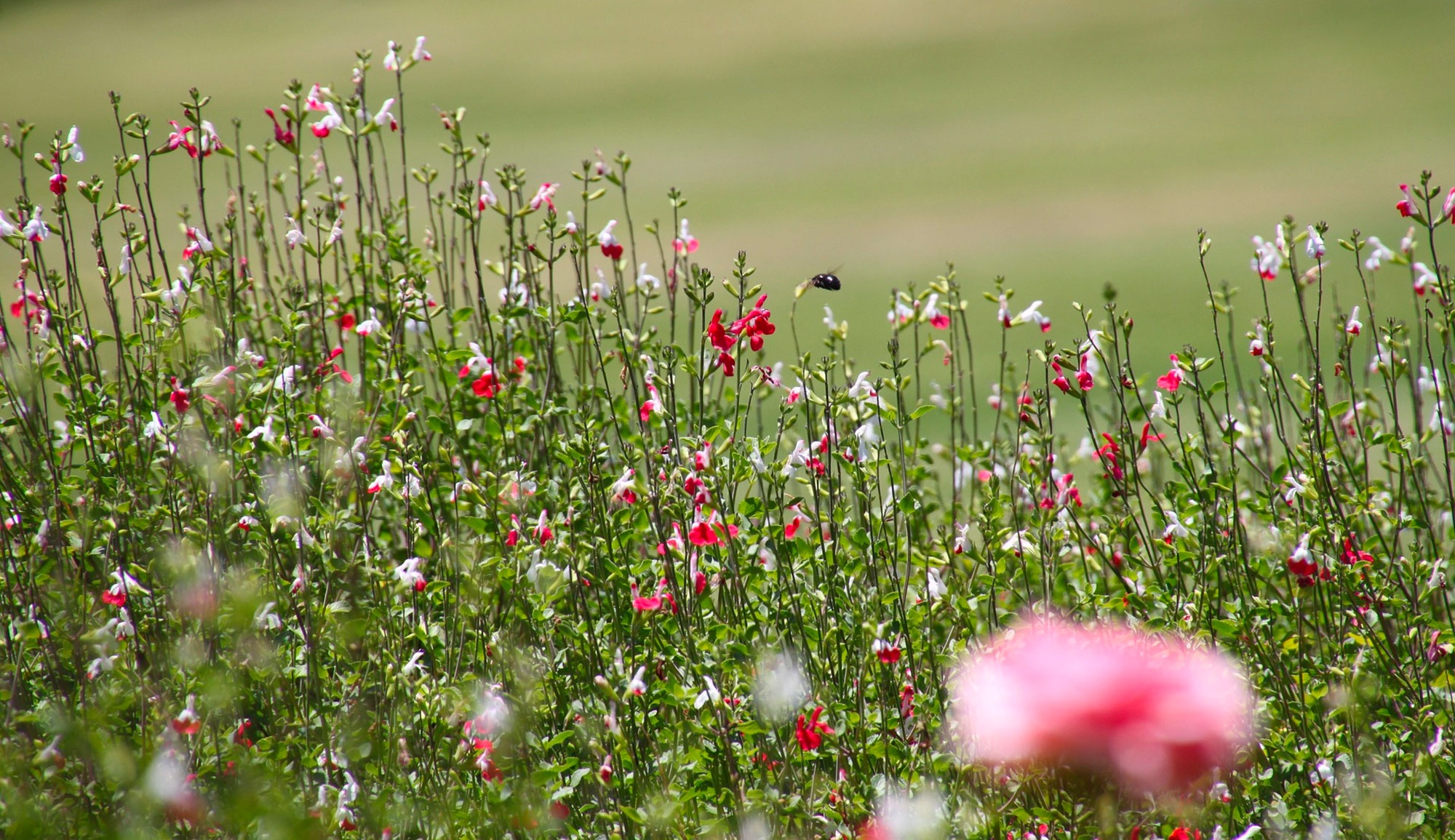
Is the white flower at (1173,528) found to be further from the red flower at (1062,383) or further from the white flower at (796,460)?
the white flower at (796,460)

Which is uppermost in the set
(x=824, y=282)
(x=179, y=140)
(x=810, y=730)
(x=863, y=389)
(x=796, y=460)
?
(x=179, y=140)

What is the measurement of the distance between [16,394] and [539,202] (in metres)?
1.04

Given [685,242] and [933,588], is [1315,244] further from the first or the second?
[685,242]

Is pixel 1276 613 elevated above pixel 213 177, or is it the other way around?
pixel 213 177

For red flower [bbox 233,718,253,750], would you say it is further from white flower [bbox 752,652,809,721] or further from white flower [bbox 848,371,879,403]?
white flower [bbox 848,371,879,403]

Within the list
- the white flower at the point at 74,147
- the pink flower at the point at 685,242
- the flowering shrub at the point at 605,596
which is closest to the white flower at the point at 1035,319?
the flowering shrub at the point at 605,596

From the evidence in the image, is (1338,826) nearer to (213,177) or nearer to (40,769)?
(40,769)

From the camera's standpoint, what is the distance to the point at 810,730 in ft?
5.16

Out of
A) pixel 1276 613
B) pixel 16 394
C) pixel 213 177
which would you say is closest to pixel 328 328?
pixel 16 394

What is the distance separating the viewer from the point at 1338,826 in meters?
1.56

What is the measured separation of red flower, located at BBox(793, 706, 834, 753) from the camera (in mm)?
1561

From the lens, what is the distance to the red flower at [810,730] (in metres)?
1.56

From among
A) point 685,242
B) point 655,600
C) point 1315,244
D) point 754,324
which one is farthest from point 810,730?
point 685,242

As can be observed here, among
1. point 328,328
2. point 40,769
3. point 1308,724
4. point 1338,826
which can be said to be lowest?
point 1338,826
